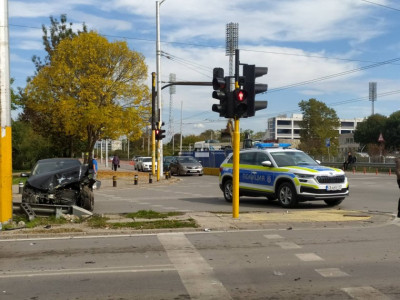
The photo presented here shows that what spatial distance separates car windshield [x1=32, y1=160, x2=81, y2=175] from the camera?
13297mm

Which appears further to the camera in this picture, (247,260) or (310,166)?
(310,166)

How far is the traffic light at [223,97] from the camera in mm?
10758

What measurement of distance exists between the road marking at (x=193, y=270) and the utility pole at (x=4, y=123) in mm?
3706

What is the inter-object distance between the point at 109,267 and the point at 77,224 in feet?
12.7

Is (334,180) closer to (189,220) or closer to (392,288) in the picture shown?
(189,220)

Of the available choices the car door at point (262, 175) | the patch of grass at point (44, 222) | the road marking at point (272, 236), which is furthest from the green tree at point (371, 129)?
the patch of grass at point (44, 222)

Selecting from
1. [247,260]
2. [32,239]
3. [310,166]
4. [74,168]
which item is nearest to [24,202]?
[74,168]

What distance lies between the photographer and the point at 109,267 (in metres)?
6.58

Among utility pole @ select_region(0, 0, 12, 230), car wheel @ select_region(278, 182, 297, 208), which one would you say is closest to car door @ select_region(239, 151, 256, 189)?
car wheel @ select_region(278, 182, 297, 208)

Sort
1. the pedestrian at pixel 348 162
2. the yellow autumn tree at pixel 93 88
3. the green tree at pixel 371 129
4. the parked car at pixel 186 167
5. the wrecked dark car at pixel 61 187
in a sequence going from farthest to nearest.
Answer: the green tree at pixel 371 129 → the pedestrian at pixel 348 162 → the parked car at pixel 186 167 → the yellow autumn tree at pixel 93 88 → the wrecked dark car at pixel 61 187

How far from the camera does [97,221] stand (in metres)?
10.5

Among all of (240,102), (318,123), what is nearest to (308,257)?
(240,102)

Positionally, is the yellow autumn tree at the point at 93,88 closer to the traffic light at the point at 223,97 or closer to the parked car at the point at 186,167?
the parked car at the point at 186,167

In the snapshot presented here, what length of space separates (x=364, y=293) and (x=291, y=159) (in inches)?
357
